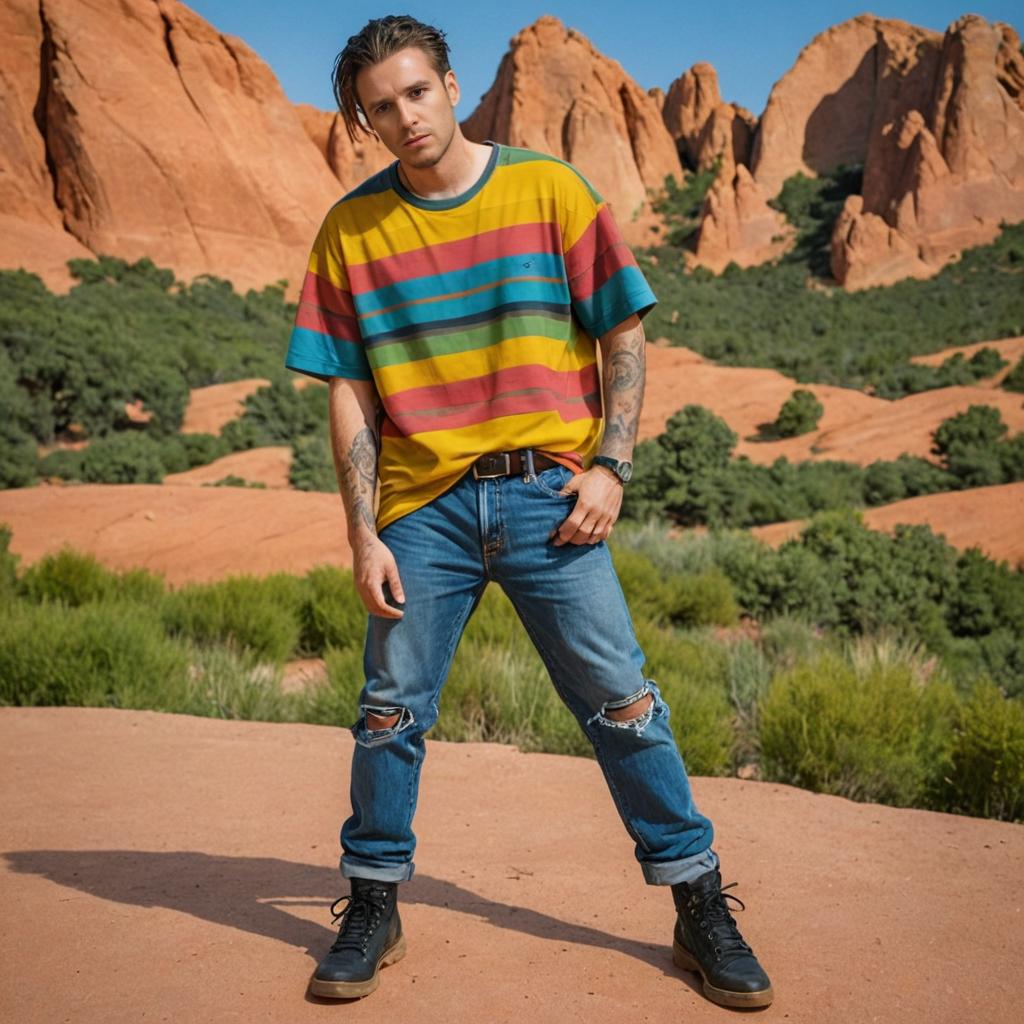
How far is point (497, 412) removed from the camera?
90.7 inches

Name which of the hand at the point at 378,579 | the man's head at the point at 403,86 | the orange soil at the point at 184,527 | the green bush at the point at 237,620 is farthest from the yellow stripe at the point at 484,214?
the orange soil at the point at 184,527

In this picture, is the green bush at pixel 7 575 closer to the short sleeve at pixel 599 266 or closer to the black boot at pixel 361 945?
the black boot at pixel 361 945

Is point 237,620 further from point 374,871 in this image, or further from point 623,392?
point 623,392

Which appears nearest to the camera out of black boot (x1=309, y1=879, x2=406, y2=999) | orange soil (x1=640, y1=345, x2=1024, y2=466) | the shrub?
black boot (x1=309, y1=879, x2=406, y2=999)

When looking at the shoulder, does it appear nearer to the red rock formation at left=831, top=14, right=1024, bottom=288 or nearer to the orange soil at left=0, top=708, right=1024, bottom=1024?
the orange soil at left=0, top=708, right=1024, bottom=1024

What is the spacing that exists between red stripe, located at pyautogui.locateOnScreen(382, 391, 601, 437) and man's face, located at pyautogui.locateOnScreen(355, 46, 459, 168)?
0.59 metres

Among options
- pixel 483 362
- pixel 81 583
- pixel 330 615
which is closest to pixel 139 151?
pixel 81 583

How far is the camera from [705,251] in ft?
162

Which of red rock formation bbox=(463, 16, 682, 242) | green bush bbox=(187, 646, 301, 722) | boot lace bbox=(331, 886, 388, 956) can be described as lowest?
green bush bbox=(187, 646, 301, 722)

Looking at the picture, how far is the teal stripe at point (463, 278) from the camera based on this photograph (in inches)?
91.0

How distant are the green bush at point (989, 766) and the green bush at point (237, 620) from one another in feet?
15.2

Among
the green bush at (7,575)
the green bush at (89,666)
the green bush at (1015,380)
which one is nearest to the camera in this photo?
the green bush at (89,666)

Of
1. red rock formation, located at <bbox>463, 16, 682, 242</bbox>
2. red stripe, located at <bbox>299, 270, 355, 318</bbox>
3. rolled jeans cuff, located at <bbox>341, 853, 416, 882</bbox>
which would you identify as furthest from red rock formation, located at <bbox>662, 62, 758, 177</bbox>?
rolled jeans cuff, located at <bbox>341, 853, 416, 882</bbox>

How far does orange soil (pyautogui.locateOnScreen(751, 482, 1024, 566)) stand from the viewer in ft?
39.8
